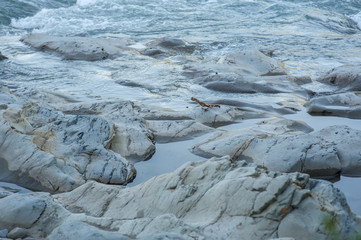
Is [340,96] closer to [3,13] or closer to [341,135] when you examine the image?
[341,135]

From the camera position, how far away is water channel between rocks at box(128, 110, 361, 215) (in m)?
3.99

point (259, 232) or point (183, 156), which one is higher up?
point (259, 232)

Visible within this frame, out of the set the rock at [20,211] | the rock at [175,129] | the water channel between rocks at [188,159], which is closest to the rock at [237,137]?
the water channel between rocks at [188,159]

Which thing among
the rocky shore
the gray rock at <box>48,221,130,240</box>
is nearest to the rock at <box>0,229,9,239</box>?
the rocky shore

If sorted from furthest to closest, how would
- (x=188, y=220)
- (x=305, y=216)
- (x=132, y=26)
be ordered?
1. (x=132, y=26)
2. (x=188, y=220)
3. (x=305, y=216)

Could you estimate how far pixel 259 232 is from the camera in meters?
2.69

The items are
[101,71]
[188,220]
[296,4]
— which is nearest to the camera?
[188,220]

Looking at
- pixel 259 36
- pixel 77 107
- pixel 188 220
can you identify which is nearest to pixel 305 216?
pixel 188 220

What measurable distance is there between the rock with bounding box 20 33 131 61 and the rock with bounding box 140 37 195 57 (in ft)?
1.54

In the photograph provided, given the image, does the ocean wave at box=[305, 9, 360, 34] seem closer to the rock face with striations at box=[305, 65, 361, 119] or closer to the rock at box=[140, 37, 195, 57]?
the rock at box=[140, 37, 195, 57]

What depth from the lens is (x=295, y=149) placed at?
430cm

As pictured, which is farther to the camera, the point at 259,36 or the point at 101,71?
the point at 259,36

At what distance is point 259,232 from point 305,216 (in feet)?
0.91

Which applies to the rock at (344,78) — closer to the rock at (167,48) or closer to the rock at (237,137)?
the rock at (237,137)
